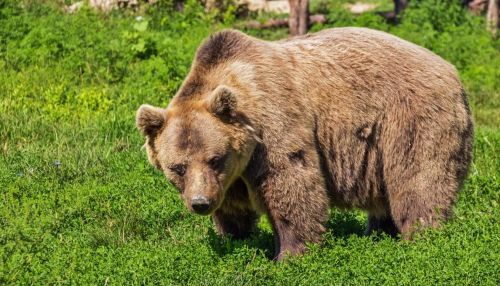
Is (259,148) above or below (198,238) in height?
above

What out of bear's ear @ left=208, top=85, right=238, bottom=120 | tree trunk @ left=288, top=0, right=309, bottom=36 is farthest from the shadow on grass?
tree trunk @ left=288, top=0, right=309, bottom=36

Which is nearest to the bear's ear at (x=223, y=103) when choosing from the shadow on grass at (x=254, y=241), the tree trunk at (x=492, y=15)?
the shadow on grass at (x=254, y=241)

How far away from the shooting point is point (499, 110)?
41.9 ft

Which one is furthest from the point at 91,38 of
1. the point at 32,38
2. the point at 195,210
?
the point at 195,210

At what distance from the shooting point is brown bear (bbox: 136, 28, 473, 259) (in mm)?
6586

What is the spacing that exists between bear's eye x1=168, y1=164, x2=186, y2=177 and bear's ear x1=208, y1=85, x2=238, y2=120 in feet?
1.35

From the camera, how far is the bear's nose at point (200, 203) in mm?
6352

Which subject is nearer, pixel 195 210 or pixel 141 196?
pixel 195 210

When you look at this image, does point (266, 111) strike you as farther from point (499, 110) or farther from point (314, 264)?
point (499, 110)

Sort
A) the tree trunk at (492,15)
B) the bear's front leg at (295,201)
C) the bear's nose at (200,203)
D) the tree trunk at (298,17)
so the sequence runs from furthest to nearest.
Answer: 1. the tree trunk at (492,15)
2. the tree trunk at (298,17)
3. the bear's front leg at (295,201)
4. the bear's nose at (200,203)

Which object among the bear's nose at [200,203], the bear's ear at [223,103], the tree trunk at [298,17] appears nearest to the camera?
the bear's nose at [200,203]

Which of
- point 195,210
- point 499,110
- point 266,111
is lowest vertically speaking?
point 499,110

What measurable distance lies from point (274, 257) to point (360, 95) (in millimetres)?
1314

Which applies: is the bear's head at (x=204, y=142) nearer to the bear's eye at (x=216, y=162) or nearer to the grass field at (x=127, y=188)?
the bear's eye at (x=216, y=162)
